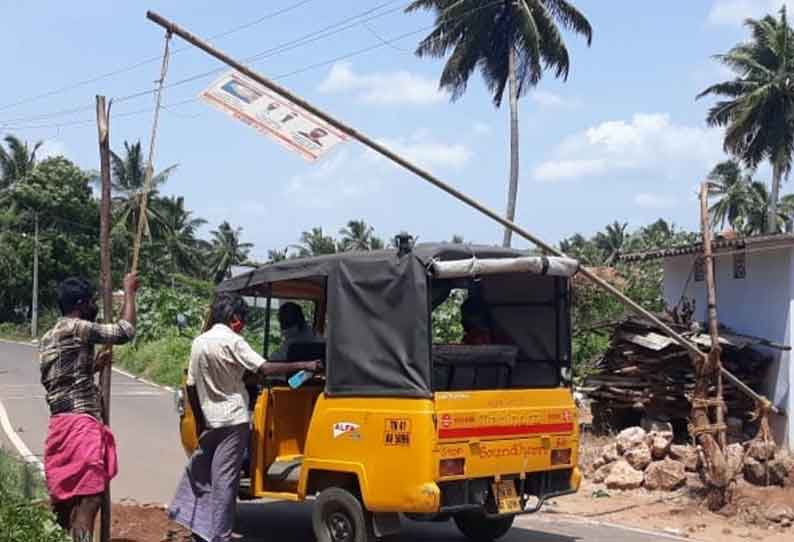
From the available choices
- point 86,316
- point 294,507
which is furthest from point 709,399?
point 86,316

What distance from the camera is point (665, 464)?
11.2 m

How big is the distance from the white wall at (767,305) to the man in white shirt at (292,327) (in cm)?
746

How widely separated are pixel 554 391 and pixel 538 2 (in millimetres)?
30146

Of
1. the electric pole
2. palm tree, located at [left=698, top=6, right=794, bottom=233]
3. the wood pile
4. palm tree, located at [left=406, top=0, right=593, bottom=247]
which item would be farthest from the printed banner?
the electric pole

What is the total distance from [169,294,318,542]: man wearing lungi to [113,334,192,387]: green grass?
58.7ft

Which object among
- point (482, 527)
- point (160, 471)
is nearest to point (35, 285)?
point (160, 471)

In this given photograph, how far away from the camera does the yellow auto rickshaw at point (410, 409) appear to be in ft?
22.8

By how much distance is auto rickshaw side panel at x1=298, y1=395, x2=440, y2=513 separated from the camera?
6.76 m

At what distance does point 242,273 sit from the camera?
8.80 m

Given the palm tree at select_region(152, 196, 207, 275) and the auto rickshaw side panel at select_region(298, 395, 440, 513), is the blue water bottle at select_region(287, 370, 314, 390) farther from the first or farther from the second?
the palm tree at select_region(152, 196, 207, 275)

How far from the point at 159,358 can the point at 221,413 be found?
69.9ft

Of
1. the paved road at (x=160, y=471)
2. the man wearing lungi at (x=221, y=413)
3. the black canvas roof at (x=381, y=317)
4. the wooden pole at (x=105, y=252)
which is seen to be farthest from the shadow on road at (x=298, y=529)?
the wooden pole at (x=105, y=252)

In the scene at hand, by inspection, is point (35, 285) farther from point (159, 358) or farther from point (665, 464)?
point (665, 464)

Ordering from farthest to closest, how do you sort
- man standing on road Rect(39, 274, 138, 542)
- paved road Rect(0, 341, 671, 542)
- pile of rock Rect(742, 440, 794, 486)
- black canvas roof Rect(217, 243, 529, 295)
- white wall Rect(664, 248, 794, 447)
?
white wall Rect(664, 248, 794, 447) → pile of rock Rect(742, 440, 794, 486) → paved road Rect(0, 341, 671, 542) → black canvas roof Rect(217, 243, 529, 295) → man standing on road Rect(39, 274, 138, 542)
